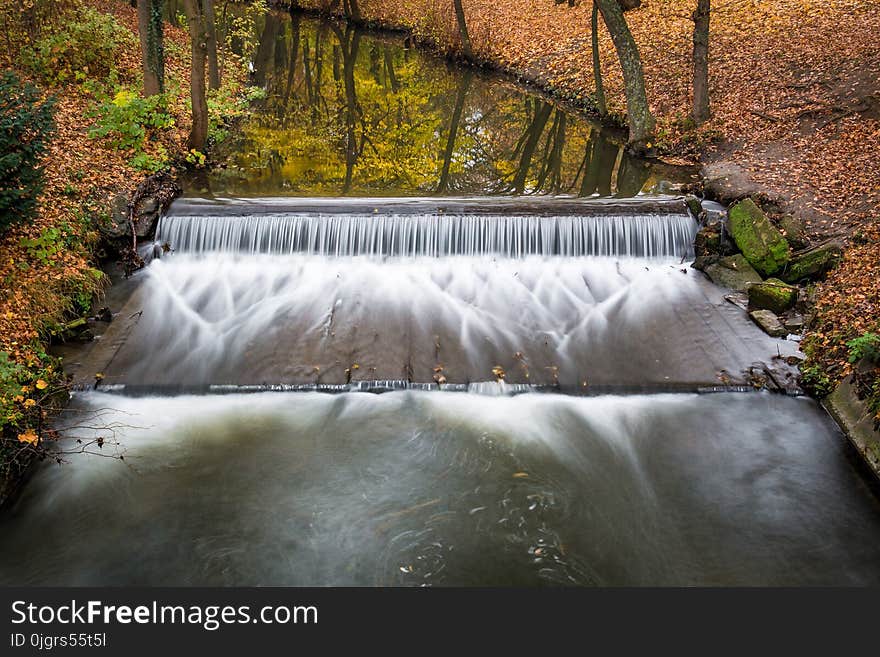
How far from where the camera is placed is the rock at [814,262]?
35.8ft

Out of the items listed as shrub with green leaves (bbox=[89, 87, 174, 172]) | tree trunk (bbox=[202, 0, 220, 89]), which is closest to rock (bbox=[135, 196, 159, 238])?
shrub with green leaves (bbox=[89, 87, 174, 172])

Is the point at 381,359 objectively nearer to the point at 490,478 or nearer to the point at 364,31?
the point at 490,478

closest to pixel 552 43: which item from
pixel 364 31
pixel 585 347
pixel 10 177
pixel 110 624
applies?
pixel 364 31

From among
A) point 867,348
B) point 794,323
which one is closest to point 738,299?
point 794,323

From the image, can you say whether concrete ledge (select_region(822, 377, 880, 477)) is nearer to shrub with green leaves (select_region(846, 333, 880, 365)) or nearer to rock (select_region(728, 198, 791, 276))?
shrub with green leaves (select_region(846, 333, 880, 365))

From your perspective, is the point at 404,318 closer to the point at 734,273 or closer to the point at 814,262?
the point at 734,273

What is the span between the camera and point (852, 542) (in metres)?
7.13

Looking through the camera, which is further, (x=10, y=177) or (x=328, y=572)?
(x=10, y=177)

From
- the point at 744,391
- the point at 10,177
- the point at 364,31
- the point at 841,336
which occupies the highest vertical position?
the point at 364,31

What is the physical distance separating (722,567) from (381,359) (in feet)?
17.2

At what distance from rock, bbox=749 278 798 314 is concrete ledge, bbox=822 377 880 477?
6.71 ft

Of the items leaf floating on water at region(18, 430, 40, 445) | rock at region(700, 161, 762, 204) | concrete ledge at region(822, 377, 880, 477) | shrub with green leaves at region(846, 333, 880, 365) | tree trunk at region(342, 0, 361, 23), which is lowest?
leaf floating on water at region(18, 430, 40, 445)

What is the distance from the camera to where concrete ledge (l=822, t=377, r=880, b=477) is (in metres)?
8.00

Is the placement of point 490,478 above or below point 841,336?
below
